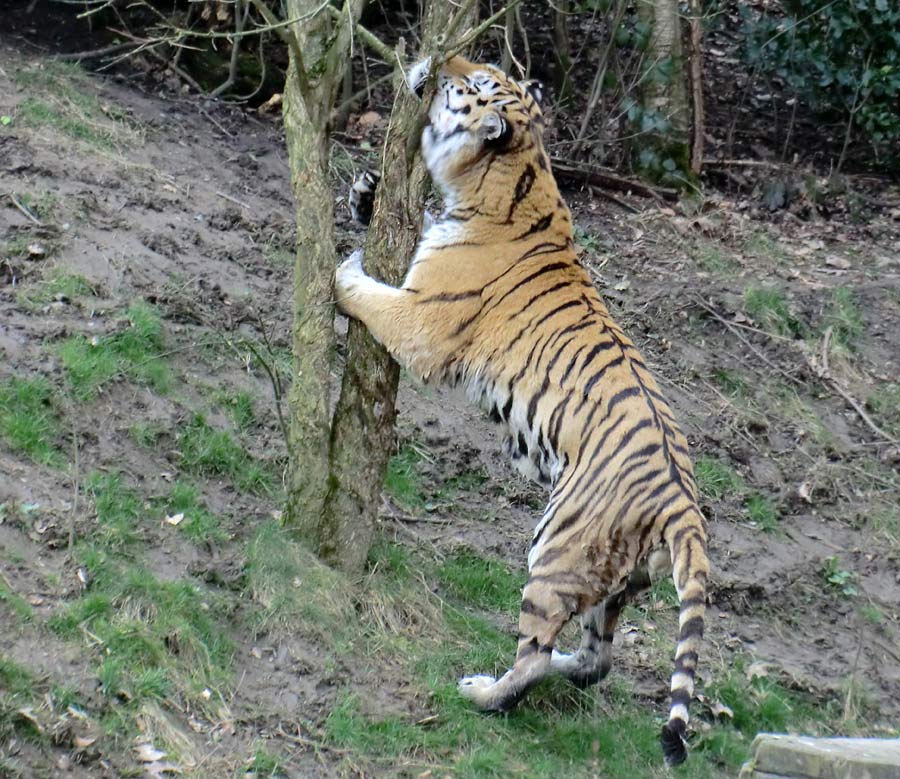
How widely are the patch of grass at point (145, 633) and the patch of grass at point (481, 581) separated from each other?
4.75 feet

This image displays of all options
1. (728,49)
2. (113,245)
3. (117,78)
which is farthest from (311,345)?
(728,49)

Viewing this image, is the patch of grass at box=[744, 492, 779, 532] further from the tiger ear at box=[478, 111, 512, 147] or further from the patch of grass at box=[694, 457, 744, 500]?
the tiger ear at box=[478, 111, 512, 147]

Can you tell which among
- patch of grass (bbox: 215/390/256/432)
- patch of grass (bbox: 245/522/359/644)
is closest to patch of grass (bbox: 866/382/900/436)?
patch of grass (bbox: 215/390/256/432)

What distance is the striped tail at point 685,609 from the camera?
460 centimetres

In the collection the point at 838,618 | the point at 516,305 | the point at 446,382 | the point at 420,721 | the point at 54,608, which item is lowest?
the point at 838,618

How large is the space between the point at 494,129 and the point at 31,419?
262 cm

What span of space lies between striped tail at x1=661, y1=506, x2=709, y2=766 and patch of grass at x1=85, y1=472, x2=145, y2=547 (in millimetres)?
2417

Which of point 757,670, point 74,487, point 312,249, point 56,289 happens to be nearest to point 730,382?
point 757,670

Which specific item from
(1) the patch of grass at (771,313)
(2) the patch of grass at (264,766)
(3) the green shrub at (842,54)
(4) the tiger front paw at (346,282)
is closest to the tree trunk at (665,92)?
(3) the green shrub at (842,54)

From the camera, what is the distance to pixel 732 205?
1093 cm

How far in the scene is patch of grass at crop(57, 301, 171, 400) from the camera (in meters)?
6.32

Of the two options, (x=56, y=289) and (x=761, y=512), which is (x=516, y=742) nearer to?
(x=761, y=512)

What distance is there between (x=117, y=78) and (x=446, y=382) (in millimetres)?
5507

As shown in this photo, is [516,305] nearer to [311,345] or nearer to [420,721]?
[311,345]
